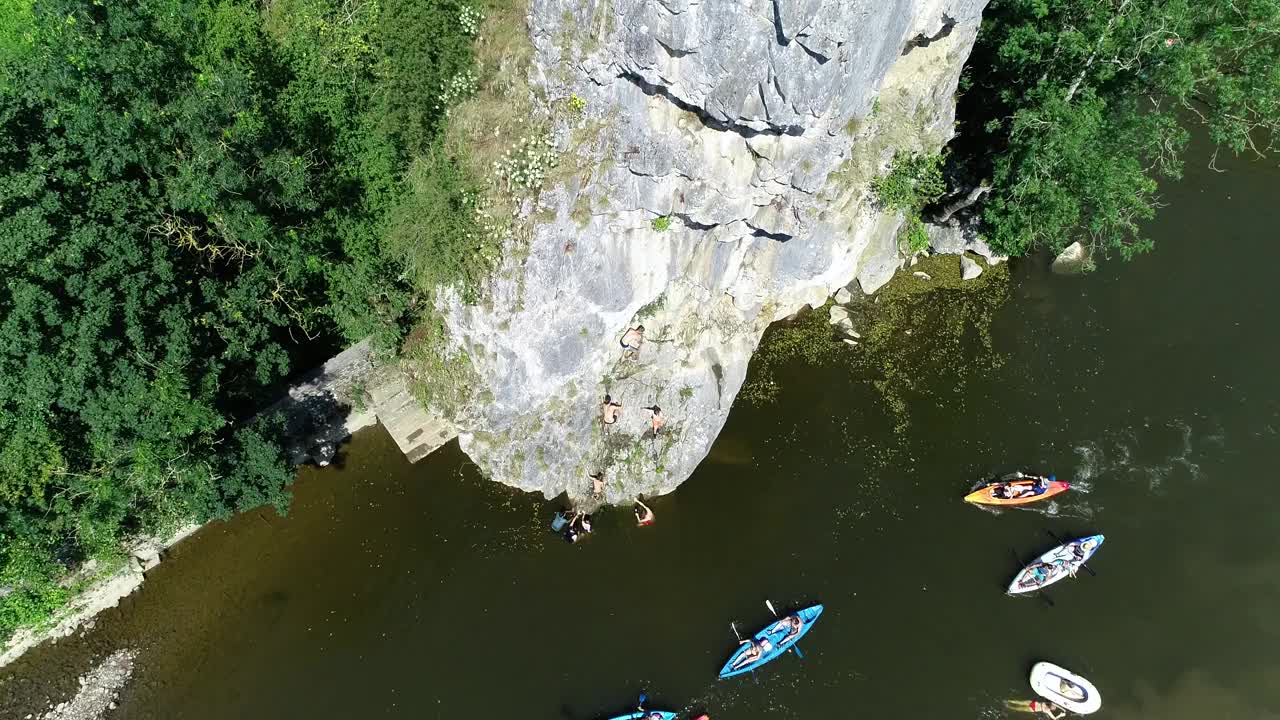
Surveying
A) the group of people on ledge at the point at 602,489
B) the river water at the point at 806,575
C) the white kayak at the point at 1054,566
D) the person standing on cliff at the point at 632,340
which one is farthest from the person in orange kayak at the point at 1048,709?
the person standing on cliff at the point at 632,340

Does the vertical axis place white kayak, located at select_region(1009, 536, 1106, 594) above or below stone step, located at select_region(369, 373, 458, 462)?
below

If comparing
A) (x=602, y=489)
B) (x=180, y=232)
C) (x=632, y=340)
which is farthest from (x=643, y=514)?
(x=180, y=232)

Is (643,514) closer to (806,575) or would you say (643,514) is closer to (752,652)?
(752,652)

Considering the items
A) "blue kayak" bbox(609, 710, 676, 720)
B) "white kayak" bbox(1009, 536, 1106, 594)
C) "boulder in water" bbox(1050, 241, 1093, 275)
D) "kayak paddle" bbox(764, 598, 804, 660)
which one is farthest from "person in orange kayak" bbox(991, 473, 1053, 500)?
"blue kayak" bbox(609, 710, 676, 720)

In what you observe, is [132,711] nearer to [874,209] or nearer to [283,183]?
[283,183]

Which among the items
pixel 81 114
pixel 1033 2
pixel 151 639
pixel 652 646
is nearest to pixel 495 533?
pixel 652 646

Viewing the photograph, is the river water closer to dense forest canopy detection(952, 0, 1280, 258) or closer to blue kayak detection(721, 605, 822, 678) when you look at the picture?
blue kayak detection(721, 605, 822, 678)
